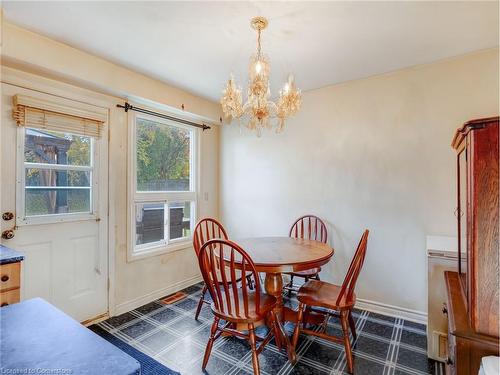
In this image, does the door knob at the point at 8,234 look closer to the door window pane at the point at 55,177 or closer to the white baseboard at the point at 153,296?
the door window pane at the point at 55,177

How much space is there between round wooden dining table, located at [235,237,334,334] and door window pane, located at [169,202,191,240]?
1.22m

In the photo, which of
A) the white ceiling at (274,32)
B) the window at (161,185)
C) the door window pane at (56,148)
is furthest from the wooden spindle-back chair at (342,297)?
the door window pane at (56,148)

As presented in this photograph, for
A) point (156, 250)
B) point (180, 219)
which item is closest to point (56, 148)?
point (156, 250)

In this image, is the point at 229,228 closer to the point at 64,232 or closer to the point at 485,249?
the point at 64,232

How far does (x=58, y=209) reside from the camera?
2.32 meters

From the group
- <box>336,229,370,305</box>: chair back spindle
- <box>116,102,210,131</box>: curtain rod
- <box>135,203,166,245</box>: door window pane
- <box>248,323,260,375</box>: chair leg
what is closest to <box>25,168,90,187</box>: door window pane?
<box>135,203,166,245</box>: door window pane

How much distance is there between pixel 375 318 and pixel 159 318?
6.92ft

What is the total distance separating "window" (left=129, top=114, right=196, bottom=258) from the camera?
295 cm

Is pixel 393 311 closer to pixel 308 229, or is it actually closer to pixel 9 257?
pixel 308 229

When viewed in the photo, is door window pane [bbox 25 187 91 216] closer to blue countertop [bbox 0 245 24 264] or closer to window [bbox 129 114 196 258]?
window [bbox 129 114 196 258]

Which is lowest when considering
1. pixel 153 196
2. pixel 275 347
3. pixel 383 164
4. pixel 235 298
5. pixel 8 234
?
pixel 275 347

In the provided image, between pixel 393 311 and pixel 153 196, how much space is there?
2820 millimetres

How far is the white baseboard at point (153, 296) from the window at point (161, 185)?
46cm

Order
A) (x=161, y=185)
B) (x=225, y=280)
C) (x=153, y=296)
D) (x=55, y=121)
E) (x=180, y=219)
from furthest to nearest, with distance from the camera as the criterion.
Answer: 1. (x=180, y=219)
2. (x=161, y=185)
3. (x=153, y=296)
4. (x=55, y=121)
5. (x=225, y=280)
